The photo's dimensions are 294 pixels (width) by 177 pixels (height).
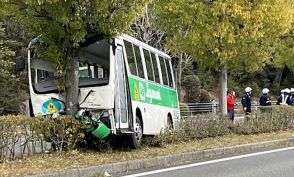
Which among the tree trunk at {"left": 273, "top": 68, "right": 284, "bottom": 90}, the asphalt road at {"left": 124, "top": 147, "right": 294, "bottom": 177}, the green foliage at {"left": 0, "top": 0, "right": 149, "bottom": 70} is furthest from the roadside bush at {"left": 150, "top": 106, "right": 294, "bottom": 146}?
the tree trunk at {"left": 273, "top": 68, "right": 284, "bottom": 90}

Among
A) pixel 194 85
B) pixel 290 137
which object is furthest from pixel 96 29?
pixel 194 85

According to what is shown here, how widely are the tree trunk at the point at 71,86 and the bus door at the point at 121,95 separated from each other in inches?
37.7

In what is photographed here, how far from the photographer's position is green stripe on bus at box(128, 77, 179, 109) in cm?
1320

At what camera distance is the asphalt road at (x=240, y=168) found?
9.85m

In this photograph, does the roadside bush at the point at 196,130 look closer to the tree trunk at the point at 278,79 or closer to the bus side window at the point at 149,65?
the bus side window at the point at 149,65

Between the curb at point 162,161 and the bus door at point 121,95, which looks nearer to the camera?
the curb at point 162,161

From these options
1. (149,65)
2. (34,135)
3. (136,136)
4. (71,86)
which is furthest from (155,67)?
(34,135)

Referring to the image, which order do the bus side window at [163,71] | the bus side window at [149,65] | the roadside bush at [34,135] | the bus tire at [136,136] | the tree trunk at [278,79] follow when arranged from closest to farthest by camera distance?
Result: the roadside bush at [34,135]
the bus tire at [136,136]
the bus side window at [149,65]
the bus side window at [163,71]
the tree trunk at [278,79]

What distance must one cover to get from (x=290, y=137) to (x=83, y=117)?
7.66m

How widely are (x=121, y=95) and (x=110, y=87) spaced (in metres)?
0.64

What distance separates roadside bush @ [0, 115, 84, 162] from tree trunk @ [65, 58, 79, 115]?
0.75 meters

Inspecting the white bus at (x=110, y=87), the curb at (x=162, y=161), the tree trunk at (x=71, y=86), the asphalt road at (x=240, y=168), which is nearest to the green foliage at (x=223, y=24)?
the white bus at (x=110, y=87)

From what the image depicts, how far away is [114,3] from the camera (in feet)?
36.9

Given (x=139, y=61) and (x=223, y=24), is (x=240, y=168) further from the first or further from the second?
(x=223, y=24)
